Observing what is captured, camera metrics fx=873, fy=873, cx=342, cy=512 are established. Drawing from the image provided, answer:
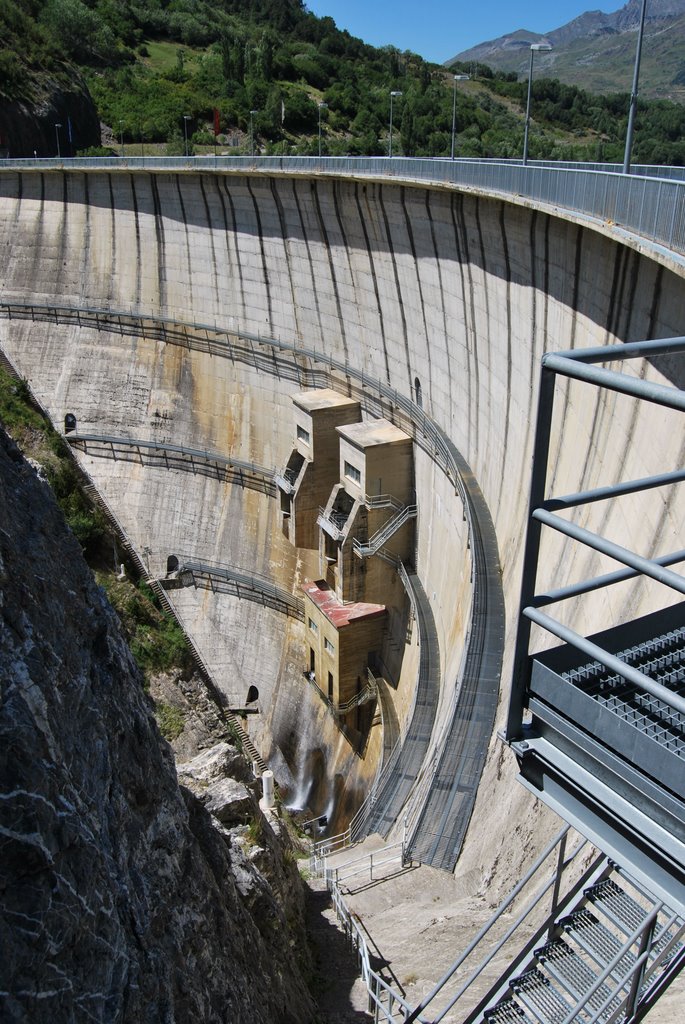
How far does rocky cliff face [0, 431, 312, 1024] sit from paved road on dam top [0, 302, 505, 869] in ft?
10.1

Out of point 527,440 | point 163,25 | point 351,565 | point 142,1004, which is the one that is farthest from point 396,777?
point 163,25

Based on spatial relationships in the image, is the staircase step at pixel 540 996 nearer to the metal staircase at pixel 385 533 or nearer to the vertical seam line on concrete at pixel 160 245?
the metal staircase at pixel 385 533

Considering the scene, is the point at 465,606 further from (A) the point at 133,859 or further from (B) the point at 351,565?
(A) the point at 133,859

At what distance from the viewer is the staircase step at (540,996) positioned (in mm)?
5953

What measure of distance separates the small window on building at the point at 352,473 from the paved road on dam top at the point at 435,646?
161cm

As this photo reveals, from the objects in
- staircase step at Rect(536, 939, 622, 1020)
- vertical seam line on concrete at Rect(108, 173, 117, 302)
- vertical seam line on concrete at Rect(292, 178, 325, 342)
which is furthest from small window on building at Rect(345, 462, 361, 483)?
staircase step at Rect(536, 939, 622, 1020)

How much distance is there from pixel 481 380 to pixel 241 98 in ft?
161

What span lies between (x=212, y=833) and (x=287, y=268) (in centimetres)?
2052

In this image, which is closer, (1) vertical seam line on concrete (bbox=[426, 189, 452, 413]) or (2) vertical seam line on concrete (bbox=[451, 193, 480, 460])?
(2) vertical seam line on concrete (bbox=[451, 193, 480, 460])

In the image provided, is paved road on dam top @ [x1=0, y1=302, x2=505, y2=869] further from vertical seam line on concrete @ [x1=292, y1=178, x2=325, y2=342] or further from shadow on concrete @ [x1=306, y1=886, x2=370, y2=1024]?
shadow on concrete @ [x1=306, y1=886, x2=370, y2=1024]

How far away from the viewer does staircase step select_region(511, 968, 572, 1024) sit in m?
5.95

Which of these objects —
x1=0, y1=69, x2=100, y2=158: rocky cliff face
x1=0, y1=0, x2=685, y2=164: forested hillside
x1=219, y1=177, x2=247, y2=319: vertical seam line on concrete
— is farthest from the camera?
x1=0, y1=0, x2=685, y2=164: forested hillside

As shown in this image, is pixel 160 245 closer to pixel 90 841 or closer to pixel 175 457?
pixel 175 457

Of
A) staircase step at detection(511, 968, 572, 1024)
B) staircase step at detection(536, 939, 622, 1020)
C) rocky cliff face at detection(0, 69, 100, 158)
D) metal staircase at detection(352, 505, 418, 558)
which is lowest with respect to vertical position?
metal staircase at detection(352, 505, 418, 558)
